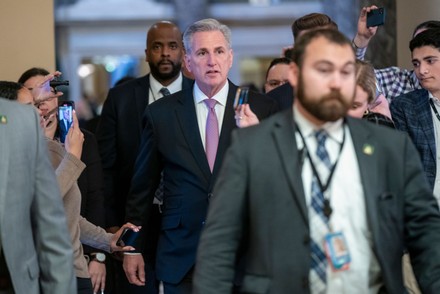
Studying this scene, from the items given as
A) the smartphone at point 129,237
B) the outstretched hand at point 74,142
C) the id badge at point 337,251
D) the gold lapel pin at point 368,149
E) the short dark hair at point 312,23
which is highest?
the short dark hair at point 312,23

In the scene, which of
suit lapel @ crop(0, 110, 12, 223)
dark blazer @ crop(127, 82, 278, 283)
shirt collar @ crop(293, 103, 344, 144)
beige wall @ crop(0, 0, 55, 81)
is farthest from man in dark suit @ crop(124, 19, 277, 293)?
beige wall @ crop(0, 0, 55, 81)

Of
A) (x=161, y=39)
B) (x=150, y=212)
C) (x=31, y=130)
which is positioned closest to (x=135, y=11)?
(x=161, y=39)

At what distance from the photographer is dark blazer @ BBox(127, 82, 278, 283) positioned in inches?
261

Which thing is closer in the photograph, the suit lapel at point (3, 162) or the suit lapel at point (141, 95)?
the suit lapel at point (3, 162)

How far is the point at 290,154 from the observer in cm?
496

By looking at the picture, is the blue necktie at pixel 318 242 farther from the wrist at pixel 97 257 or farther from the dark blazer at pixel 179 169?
the wrist at pixel 97 257

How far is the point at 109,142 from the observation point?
848 centimetres

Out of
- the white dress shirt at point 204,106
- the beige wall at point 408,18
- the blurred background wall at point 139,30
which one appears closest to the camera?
the white dress shirt at point 204,106

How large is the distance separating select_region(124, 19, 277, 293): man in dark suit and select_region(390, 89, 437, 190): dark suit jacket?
100cm

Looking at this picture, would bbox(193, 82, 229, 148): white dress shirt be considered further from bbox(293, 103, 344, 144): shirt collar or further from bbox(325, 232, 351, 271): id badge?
bbox(325, 232, 351, 271): id badge

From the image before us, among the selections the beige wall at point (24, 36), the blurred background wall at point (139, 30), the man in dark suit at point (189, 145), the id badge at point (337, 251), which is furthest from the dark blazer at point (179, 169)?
the blurred background wall at point (139, 30)

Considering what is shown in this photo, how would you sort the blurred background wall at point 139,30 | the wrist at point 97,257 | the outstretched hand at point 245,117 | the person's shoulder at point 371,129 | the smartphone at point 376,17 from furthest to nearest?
the blurred background wall at point 139,30 < the wrist at point 97,257 < the smartphone at point 376,17 < the outstretched hand at point 245,117 < the person's shoulder at point 371,129

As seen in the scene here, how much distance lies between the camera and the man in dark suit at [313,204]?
4.89 meters

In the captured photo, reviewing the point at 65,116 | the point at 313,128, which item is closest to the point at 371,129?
the point at 313,128
